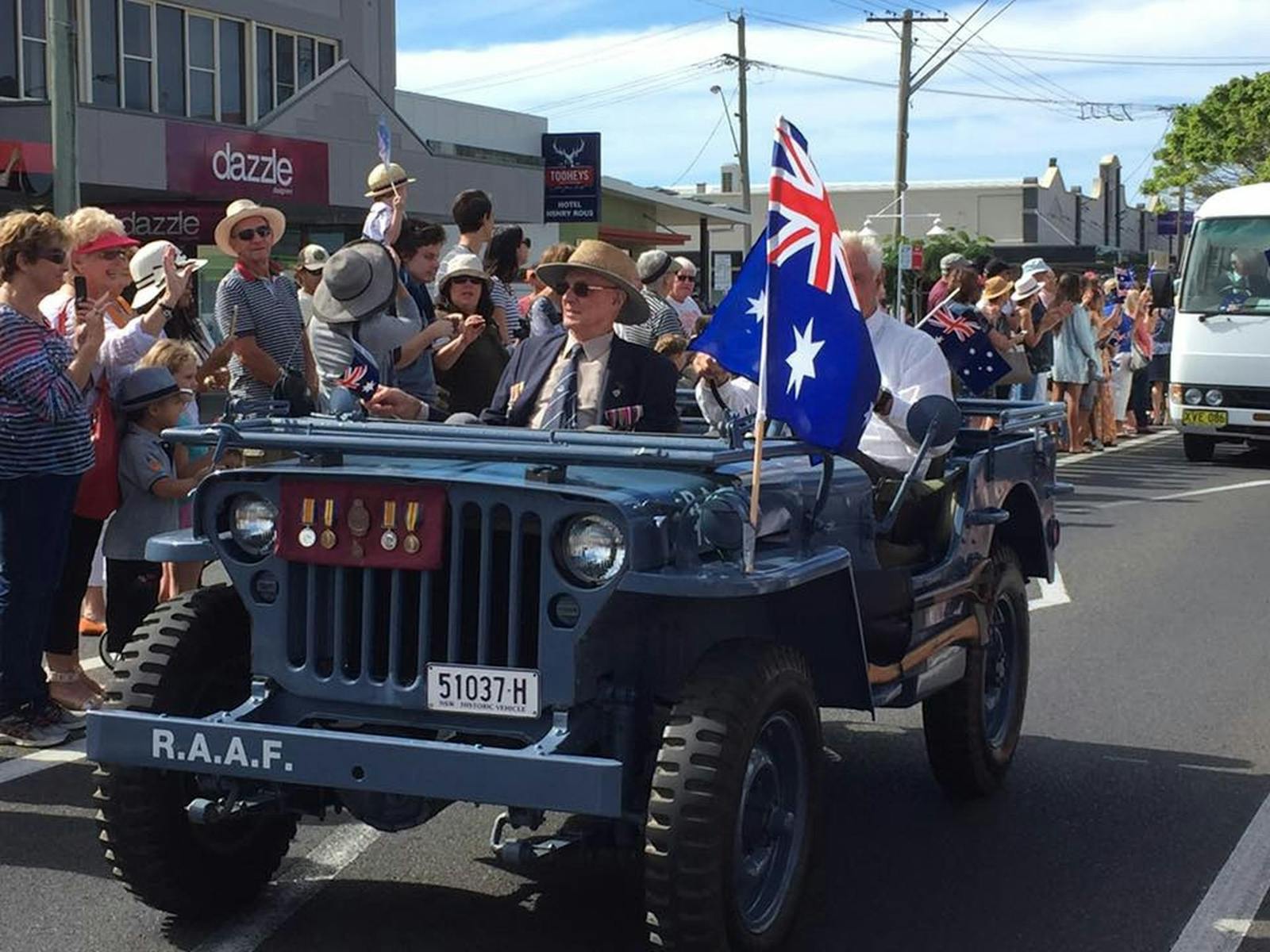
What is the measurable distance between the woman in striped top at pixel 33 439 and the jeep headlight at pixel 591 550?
2879mm

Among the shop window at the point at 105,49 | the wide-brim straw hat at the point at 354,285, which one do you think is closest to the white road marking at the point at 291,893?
the wide-brim straw hat at the point at 354,285

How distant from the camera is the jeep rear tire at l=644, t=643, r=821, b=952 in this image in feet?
13.4

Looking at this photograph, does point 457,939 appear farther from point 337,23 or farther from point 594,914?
point 337,23

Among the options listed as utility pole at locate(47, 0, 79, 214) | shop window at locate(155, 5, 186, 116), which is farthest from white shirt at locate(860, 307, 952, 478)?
shop window at locate(155, 5, 186, 116)

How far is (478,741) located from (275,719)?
1.78 feet

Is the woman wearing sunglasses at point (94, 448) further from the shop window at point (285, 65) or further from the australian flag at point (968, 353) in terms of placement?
the shop window at point (285, 65)

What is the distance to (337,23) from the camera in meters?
34.2

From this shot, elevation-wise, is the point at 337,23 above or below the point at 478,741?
above

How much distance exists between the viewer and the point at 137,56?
29672 mm

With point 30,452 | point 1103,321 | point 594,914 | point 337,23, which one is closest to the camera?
point 594,914

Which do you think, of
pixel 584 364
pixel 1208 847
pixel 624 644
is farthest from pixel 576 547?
pixel 1208 847

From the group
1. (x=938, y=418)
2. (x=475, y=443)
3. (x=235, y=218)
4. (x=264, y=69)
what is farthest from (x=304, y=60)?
(x=475, y=443)

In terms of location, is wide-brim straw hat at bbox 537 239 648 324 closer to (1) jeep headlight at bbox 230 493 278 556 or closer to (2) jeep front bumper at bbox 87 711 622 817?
(1) jeep headlight at bbox 230 493 278 556

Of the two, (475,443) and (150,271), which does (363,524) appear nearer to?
(475,443)
